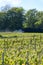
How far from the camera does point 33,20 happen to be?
71.7 metres

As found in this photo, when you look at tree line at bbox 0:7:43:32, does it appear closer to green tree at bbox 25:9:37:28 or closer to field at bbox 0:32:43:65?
green tree at bbox 25:9:37:28

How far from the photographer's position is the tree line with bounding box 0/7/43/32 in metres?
67.9

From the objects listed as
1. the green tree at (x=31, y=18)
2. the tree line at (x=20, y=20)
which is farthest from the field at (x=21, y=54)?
the green tree at (x=31, y=18)

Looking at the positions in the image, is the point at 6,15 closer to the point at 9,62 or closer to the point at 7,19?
the point at 7,19

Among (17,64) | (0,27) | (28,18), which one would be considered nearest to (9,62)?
(17,64)

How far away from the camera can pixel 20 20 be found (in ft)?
229

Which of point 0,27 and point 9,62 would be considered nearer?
point 9,62

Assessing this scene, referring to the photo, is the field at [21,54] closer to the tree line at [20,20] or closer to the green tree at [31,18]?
the tree line at [20,20]

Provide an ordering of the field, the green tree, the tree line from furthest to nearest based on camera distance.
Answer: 1. the green tree
2. the tree line
3. the field

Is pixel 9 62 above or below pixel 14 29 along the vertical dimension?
above

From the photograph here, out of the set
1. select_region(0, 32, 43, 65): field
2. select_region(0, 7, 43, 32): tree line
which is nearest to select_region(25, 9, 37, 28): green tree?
select_region(0, 7, 43, 32): tree line

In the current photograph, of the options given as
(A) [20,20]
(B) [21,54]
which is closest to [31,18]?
(A) [20,20]

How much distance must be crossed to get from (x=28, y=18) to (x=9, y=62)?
2526 inches

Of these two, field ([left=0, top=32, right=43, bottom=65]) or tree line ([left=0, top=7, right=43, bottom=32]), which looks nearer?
field ([left=0, top=32, right=43, bottom=65])
